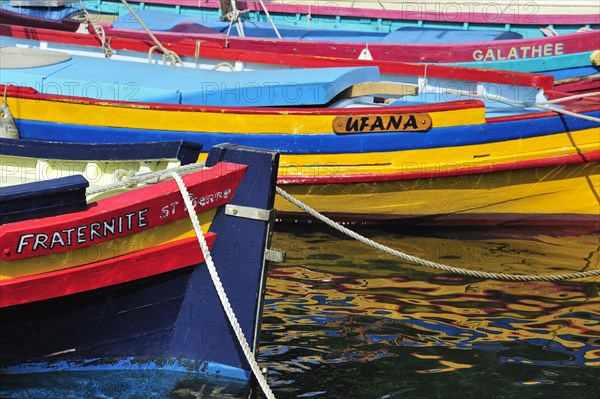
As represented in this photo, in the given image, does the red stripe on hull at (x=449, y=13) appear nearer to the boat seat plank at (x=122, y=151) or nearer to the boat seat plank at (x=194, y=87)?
the boat seat plank at (x=194, y=87)

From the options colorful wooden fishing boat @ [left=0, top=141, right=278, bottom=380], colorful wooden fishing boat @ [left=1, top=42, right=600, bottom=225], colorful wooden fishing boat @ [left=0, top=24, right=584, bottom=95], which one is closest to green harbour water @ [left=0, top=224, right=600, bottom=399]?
colorful wooden fishing boat @ [left=0, top=141, right=278, bottom=380]

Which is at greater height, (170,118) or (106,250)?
(170,118)

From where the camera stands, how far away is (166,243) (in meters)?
6.04

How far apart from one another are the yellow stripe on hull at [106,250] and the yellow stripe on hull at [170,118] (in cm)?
304

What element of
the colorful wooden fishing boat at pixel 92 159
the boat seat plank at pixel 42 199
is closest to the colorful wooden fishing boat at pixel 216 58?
the colorful wooden fishing boat at pixel 92 159

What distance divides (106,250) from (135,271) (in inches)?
8.4

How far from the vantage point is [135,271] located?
6012 millimetres

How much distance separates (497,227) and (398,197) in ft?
3.38

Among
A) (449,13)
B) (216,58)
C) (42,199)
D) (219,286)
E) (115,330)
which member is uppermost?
(449,13)

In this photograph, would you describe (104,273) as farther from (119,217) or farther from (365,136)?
(365,136)

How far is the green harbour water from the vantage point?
20.8 ft

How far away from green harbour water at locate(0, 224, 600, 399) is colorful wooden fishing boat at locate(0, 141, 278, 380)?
0.57 feet

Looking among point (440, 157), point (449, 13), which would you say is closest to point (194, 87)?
point (440, 157)

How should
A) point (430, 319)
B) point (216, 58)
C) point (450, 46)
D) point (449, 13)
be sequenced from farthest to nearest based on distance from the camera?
point (449, 13)
point (450, 46)
point (216, 58)
point (430, 319)
